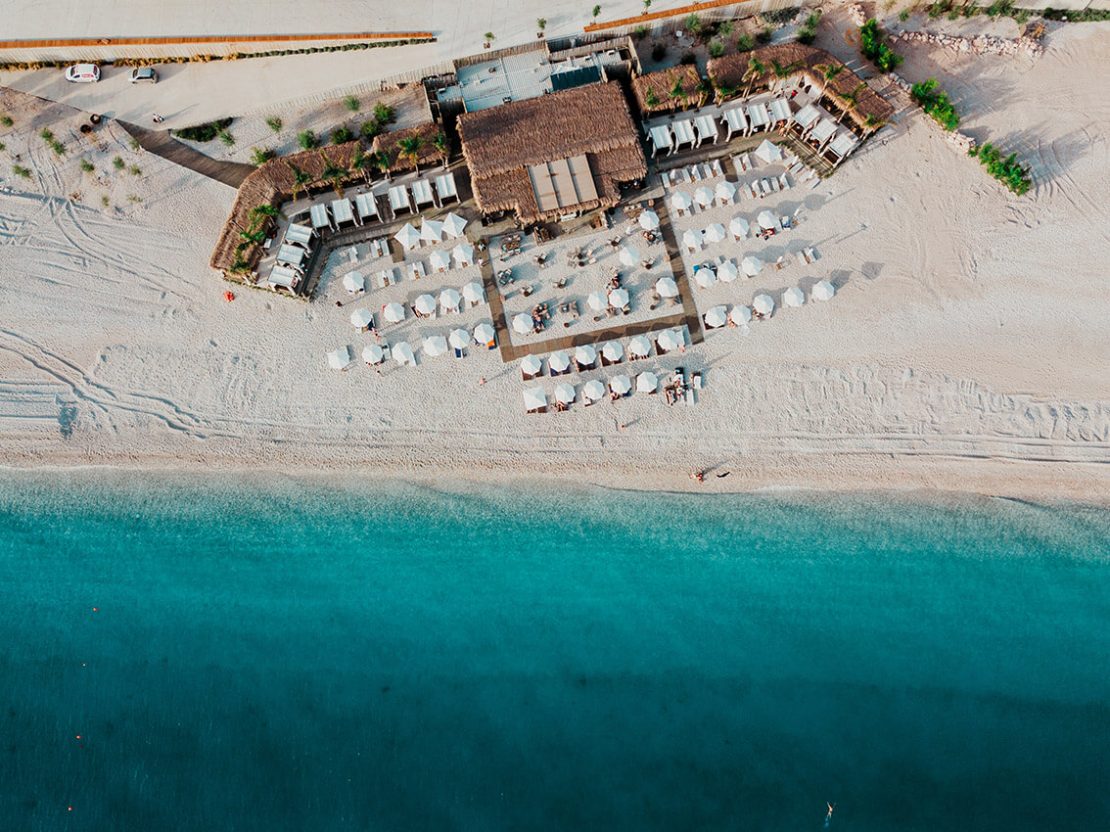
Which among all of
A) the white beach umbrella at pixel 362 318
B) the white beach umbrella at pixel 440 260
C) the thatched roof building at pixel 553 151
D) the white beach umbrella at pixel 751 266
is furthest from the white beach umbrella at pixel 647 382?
the white beach umbrella at pixel 362 318

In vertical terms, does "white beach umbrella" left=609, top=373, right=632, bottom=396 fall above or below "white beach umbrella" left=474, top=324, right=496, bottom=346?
below

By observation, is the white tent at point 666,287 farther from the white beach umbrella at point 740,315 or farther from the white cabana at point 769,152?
the white cabana at point 769,152

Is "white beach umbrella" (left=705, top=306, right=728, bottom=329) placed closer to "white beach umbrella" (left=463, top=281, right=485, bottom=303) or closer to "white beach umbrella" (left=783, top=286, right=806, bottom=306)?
"white beach umbrella" (left=783, top=286, right=806, bottom=306)

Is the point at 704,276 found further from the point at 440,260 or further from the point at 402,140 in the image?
the point at 402,140

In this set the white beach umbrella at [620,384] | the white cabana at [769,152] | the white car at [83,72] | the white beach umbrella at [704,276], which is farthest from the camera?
the white car at [83,72]

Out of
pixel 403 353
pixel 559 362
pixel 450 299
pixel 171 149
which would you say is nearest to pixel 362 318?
pixel 403 353

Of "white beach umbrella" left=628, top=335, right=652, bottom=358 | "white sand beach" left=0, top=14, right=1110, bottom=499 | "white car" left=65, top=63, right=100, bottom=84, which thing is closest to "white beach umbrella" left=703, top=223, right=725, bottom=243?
"white sand beach" left=0, top=14, right=1110, bottom=499

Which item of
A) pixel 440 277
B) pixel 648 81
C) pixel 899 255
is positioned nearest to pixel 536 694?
pixel 440 277
